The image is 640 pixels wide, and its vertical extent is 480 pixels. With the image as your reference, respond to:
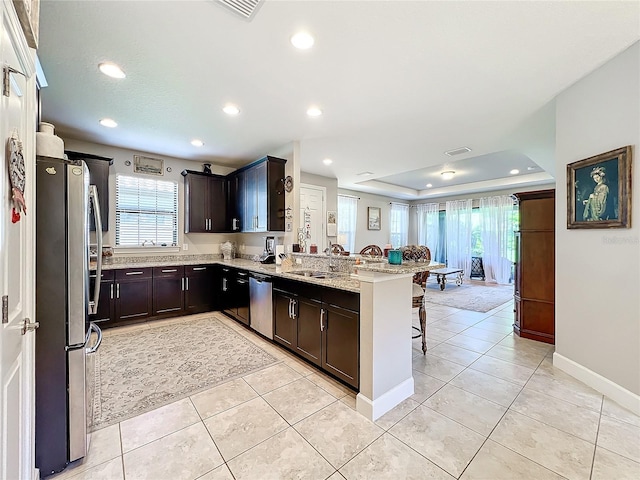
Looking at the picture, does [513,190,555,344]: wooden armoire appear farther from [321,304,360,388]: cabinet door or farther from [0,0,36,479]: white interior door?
[0,0,36,479]: white interior door

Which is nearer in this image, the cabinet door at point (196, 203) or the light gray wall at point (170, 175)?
the light gray wall at point (170, 175)

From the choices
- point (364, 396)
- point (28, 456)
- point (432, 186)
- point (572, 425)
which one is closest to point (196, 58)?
point (28, 456)

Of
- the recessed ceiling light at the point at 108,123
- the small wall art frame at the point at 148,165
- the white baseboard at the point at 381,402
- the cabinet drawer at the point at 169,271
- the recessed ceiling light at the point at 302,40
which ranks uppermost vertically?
the recessed ceiling light at the point at 108,123

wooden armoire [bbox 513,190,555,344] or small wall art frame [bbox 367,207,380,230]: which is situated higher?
small wall art frame [bbox 367,207,380,230]

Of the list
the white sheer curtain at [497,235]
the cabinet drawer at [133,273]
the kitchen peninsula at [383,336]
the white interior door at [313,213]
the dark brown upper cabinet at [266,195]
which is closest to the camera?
the kitchen peninsula at [383,336]

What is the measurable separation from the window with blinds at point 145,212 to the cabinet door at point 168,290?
0.72 m

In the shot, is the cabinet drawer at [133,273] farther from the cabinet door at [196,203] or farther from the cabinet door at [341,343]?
the cabinet door at [341,343]

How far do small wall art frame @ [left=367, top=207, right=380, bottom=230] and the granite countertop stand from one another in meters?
4.86

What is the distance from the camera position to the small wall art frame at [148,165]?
4.45m

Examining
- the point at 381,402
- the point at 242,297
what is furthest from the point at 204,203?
the point at 381,402

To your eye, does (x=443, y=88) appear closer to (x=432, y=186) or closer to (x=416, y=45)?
(x=416, y=45)

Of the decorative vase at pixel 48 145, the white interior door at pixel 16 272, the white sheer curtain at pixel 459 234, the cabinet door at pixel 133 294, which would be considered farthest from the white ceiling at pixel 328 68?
the white sheer curtain at pixel 459 234

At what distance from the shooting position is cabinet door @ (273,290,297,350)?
292 cm

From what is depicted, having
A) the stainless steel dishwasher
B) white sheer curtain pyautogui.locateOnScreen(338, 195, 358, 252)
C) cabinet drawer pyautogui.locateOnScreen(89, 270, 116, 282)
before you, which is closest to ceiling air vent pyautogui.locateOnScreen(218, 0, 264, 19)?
the stainless steel dishwasher
